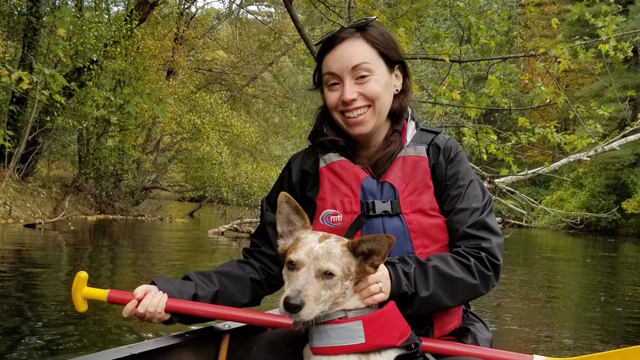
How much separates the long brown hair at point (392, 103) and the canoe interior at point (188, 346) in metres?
1.16

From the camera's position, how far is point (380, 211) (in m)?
2.45

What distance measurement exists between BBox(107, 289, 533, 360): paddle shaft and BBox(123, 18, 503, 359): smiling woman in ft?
0.17

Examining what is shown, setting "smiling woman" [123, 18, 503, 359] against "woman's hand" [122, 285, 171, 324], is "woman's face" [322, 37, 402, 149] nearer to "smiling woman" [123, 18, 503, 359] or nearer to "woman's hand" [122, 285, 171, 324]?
"smiling woman" [123, 18, 503, 359]

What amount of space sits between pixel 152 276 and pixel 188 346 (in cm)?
623

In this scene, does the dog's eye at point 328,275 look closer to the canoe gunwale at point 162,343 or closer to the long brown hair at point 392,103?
the long brown hair at point 392,103

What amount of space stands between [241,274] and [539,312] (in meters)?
7.20

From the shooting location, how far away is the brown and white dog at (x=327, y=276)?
2035 millimetres

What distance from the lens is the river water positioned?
623 cm

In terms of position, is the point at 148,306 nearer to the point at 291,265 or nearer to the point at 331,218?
the point at 291,265

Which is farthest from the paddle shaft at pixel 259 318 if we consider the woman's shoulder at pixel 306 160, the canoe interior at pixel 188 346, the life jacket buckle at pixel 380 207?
the woman's shoulder at pixel 306 160

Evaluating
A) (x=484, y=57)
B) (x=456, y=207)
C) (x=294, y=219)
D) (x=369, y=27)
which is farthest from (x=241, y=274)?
(x=484, y=57)

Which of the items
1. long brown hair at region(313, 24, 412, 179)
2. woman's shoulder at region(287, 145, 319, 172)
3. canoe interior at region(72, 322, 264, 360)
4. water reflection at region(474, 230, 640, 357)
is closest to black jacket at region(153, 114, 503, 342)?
woman's shoulder at region(287, 145, 319, 172)

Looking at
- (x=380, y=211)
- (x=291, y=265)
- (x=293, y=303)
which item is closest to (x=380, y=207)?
(x=380, y=211)

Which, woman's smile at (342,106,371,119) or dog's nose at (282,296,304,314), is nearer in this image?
dog's nose at (282,296,304,314)
